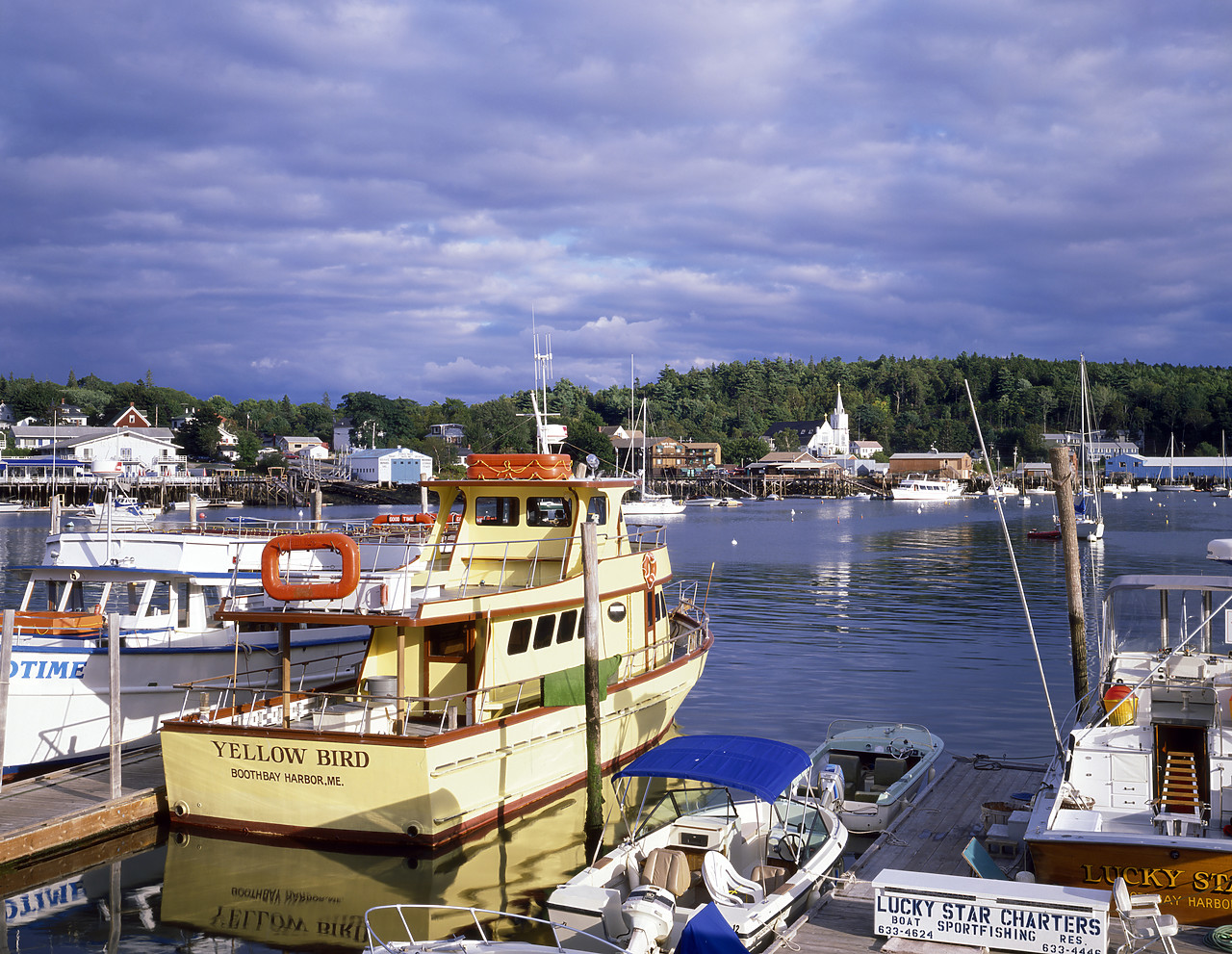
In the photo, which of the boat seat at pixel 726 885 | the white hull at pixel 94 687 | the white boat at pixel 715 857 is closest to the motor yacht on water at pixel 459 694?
the white hull at pixel 94 687

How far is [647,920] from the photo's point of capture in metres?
9.69

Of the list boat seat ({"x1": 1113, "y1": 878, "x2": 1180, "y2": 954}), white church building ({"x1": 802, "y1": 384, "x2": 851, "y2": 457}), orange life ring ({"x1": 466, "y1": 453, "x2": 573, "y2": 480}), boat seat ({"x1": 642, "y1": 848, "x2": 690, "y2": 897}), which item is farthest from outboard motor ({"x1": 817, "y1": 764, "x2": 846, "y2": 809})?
white church building ({"x1": 802, "y1": 384, "x2": 851, "y2": 457})

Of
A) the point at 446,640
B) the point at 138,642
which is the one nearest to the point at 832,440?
the point at 138,642

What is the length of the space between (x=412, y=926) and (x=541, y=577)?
22.8 feet

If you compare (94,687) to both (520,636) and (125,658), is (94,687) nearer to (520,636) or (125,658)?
(125,658)

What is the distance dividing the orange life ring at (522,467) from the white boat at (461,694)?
0.11 feet

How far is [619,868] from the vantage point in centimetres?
1141

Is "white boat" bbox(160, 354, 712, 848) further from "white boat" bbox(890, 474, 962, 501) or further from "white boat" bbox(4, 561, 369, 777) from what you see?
"white boat" bbox(890, 474, 962, 501)

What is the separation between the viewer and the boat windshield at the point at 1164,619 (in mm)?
15383

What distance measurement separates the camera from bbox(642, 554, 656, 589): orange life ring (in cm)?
2001

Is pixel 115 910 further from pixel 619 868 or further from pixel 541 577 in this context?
pixel 541 577

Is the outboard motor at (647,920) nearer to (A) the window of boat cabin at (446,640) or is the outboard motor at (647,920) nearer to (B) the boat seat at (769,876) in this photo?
(B) the boat seat at (769,876)

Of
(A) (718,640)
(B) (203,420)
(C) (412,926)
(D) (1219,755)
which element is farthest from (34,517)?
(D) (1219,755)

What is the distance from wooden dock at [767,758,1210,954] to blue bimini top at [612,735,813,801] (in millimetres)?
1347
